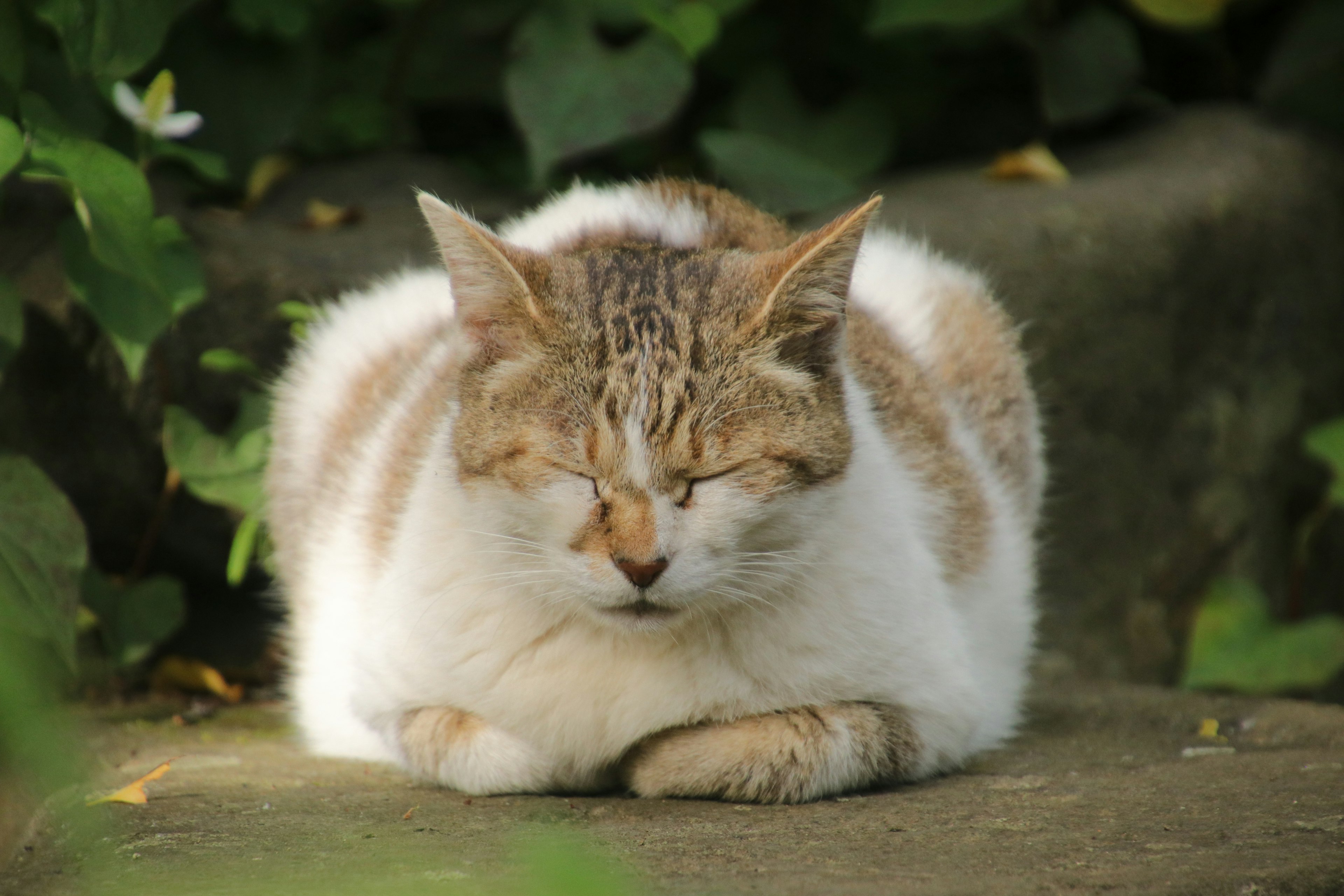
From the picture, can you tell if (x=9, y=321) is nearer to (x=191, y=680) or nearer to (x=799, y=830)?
(x=191, y=680)

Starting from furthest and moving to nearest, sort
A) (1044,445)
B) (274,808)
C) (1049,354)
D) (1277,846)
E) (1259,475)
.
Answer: (1259,475)
(1049,354)
(1044,445)
(274,808)
(1277,846)

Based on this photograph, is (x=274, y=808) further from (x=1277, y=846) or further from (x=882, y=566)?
(x=1277, y=846)

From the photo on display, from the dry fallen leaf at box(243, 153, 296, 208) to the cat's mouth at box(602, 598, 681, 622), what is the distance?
10.6 feet

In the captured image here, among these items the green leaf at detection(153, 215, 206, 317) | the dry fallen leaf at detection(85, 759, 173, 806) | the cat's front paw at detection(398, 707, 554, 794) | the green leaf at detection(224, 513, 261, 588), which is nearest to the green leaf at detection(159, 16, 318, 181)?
the green leaf at detection(153, 215, 206, 317)

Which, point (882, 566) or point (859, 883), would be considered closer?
point (859, 883)

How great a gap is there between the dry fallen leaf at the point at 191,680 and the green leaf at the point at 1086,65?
4.06 meters

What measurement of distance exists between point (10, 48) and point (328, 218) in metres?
1.82

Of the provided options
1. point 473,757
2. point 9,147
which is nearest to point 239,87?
point 9,147

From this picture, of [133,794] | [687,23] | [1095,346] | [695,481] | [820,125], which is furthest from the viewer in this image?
[820,125]

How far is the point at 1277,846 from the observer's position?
2.25m

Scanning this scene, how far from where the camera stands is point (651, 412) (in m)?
2.44

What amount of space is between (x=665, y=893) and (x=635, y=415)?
2.94ft

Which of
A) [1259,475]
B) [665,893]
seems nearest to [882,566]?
[665,893]

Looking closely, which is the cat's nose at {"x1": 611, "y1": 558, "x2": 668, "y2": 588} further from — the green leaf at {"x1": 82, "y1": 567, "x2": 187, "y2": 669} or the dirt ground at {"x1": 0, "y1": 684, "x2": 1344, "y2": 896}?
the green leaf at {"x1": 82, "y1": 567, "x2": 187, "y2": 669}
